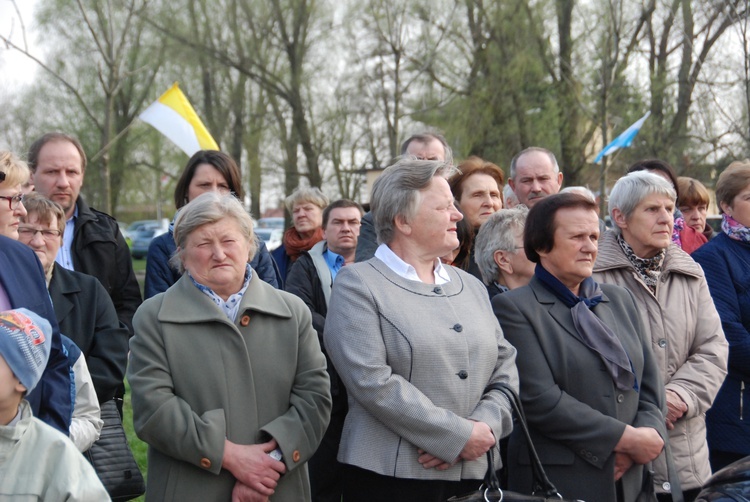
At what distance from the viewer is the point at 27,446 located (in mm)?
2713

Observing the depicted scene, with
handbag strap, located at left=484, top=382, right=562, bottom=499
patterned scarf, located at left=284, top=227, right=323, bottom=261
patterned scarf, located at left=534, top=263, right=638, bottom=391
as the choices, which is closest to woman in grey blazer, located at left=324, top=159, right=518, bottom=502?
handbag strap, located at left=484, top=382, right=562, bottom=499

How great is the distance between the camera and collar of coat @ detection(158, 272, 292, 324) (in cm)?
338

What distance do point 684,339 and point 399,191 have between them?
1705 mm

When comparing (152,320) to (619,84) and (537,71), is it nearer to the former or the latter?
(619,84)

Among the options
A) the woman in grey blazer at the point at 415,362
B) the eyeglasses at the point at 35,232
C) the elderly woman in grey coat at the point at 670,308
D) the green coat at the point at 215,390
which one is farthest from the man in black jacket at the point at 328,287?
the elderly woman in grey coat at the point at 670,308

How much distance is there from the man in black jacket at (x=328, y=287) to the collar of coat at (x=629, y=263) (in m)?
1.48

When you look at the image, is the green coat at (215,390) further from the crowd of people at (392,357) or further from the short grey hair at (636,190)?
the short grey hair at (636,190)

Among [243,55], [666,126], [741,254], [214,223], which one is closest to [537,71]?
[666,126]

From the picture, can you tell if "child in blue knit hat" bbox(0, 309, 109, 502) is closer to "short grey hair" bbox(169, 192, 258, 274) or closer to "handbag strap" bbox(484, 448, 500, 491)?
"short grey hair" bbox(169, 192, 258, 274)

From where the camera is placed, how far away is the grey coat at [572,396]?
3.51m

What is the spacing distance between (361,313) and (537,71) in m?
17.1

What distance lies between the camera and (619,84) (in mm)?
17281

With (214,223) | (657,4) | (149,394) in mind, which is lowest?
(149,394)

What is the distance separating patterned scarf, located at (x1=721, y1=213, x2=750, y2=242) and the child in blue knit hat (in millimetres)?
3695
